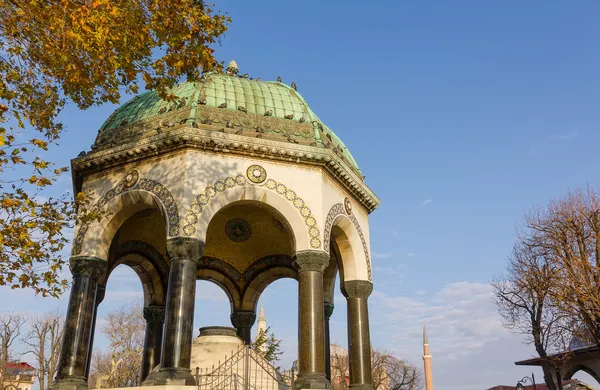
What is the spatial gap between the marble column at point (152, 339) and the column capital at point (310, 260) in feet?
19.6

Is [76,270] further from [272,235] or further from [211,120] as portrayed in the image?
[272,235]

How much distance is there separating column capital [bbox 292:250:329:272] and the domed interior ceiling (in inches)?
Answer: 170

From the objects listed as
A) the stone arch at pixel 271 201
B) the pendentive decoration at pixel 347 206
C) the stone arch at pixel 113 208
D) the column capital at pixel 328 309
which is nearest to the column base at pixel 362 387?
the column capital at pixel 328 309

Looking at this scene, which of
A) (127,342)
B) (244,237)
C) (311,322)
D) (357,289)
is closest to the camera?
(311,322)

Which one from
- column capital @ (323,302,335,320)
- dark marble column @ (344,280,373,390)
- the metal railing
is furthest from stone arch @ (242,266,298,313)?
the metal railing

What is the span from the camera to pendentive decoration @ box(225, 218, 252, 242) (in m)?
16.7

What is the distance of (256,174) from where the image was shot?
12289 millimetres

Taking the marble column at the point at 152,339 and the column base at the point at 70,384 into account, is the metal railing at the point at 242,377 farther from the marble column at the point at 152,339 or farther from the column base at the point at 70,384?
the marble column at the point at 152,339

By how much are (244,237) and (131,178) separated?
17.6 ft

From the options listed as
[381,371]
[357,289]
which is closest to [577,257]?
[357,289]

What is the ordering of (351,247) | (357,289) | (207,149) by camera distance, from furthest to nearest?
(351,247) < (357,289) < (207,149)

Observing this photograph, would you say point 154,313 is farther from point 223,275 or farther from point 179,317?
point 179,317

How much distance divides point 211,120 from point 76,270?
4.66 m

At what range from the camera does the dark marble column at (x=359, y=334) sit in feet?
42.7
